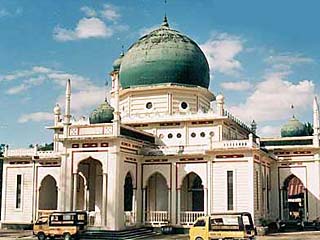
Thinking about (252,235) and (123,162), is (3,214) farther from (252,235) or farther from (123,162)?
(252,235)

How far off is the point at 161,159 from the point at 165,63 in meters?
7.78

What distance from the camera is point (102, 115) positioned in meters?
32.3

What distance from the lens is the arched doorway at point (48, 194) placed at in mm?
35500

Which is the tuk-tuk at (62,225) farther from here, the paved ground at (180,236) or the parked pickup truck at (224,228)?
the parked pickup truck at (224,228)

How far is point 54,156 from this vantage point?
3478cm

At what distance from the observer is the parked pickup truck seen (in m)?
22.3

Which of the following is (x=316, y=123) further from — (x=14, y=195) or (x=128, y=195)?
(x=14, y=195)

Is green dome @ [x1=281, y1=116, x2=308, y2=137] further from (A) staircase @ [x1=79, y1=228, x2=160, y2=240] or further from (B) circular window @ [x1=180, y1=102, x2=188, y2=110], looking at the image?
(A) staircase @ [x1=79, y1=228, x2=160, y2=240]

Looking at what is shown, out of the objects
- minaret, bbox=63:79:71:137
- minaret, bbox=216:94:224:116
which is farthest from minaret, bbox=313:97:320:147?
minaret, bbox=63:79:71:137

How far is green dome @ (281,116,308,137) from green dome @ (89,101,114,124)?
1319cm

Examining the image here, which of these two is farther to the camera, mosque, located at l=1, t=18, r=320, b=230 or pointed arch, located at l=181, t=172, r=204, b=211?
pointed arch, located at l=181, t=172, r=204, b=211

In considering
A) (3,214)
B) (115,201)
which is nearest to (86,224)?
(115,201)

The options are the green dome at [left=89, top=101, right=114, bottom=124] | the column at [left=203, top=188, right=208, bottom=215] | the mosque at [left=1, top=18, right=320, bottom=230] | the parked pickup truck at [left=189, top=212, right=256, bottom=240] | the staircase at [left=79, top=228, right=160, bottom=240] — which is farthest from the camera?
the green dome at [left=89, top=101, right=114, bottom=124]

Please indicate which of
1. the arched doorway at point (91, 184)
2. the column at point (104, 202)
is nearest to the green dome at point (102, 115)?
the arched doorway at point (91, 184)
